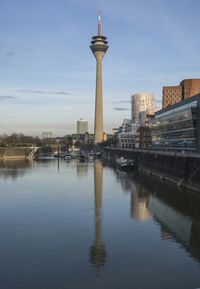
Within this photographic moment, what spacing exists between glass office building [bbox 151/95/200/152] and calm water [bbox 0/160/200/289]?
2562 cm

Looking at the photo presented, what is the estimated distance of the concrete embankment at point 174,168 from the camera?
5083 cm

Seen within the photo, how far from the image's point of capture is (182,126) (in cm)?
8062

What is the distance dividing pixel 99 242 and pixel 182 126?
5707 cm

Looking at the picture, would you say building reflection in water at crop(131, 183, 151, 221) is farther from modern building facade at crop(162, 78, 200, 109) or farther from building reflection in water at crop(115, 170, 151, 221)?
modern building facade at crop(162, 78, 200, 109)

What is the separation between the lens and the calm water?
1955 centimetres

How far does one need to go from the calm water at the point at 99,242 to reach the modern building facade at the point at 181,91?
113 m

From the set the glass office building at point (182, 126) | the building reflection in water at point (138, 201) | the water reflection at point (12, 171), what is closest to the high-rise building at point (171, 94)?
the glass office building at point (182, 126)

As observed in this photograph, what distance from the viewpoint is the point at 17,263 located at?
856 inches

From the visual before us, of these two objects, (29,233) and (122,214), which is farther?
(122,214)

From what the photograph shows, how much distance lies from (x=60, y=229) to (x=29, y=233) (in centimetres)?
220

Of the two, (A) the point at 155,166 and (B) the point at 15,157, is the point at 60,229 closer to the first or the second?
(A) the point at 155,166

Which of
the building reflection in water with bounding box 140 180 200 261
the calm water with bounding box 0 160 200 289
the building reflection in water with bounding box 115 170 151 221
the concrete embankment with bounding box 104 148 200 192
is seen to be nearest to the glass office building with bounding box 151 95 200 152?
the concrete embankment with bounding box 104 148 200 192

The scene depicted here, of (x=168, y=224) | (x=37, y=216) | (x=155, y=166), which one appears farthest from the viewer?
(x=155, y=166)

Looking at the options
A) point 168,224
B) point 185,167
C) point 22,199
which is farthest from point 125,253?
point 185,167
